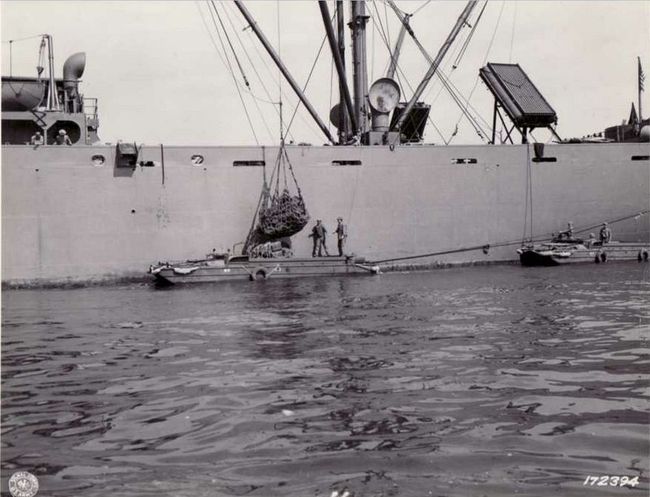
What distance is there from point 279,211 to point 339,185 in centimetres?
274

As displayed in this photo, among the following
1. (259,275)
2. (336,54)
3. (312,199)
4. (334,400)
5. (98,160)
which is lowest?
(334,400)

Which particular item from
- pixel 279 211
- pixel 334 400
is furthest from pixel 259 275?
pixel 334 400

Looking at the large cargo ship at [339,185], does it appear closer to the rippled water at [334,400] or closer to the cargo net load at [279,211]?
the cargo net load at [279,211]

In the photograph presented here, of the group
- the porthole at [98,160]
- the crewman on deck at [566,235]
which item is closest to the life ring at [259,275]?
the porthole at [98,160]

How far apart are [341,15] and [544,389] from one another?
1926cm

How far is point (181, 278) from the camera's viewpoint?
723 inches

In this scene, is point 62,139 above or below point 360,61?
below

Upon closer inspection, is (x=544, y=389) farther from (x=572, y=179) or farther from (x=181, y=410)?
(x=572, y=179)

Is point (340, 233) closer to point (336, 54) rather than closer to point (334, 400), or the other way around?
point (336, 54)

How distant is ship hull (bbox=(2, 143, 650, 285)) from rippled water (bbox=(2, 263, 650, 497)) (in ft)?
24.5

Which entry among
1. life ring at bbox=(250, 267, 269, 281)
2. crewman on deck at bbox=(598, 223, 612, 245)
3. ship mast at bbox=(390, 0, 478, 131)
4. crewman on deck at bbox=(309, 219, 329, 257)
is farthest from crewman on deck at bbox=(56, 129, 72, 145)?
crewman on deck at bbox=(598, 223, 612, 245)

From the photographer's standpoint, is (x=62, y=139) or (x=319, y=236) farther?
(x=319, y=236)

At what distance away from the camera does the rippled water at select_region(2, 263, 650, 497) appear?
4.68 m

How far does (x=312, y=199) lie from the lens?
854 inches
